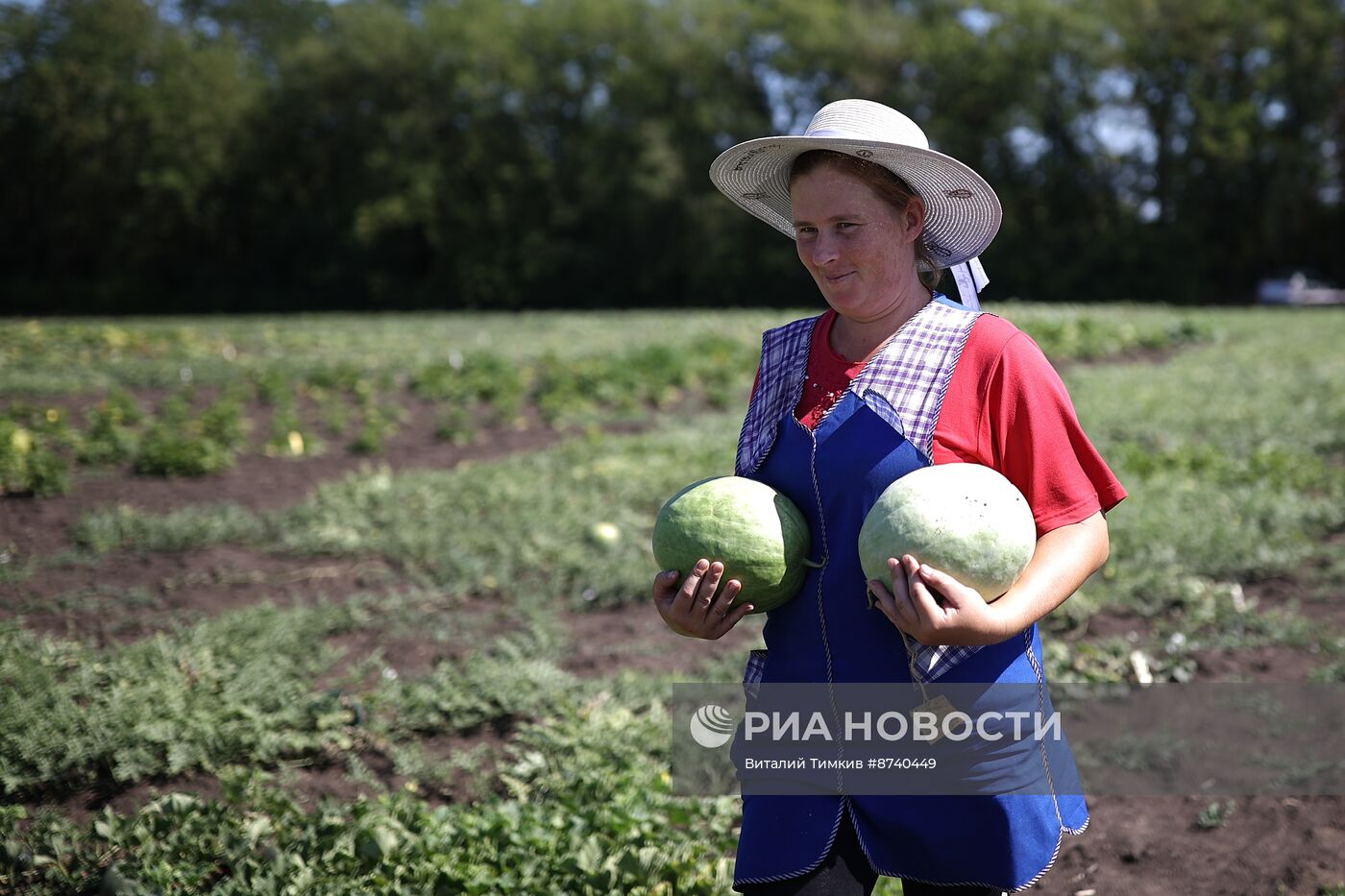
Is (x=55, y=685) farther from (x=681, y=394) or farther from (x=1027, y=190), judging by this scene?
(x=1027, y=190)

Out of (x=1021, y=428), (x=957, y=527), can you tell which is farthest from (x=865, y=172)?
(x=957, y=527)

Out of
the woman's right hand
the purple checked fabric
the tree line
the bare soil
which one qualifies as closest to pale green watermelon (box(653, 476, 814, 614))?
the woman's right hand

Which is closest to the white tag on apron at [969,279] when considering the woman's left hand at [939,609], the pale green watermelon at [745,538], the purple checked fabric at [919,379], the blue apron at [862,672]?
the purple checked fabric at [919,379]

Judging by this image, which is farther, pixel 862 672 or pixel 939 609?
pixel 862 672

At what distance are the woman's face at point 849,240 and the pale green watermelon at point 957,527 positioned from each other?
36cm

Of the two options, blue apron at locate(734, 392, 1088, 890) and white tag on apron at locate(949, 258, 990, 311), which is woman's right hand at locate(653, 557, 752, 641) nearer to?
blue apron at locate(734, 392, 1088, 890)

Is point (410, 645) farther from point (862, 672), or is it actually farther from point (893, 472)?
point (893, 472)

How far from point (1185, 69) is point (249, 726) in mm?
36163

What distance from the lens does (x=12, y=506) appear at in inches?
262

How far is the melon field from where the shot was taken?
3.21 metres

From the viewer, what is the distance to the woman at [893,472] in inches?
79.9

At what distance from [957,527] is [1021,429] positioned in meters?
0.27

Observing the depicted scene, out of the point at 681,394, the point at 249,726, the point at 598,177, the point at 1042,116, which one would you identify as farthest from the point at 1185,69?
the point at 249,726

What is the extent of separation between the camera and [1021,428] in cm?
205
